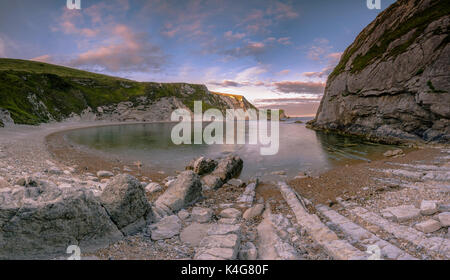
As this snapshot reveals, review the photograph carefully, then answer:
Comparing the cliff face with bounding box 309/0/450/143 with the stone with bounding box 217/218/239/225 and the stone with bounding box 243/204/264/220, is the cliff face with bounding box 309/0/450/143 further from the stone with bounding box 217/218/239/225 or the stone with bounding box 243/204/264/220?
the stone with bounding box 217/218/239/225

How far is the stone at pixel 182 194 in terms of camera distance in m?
8.10

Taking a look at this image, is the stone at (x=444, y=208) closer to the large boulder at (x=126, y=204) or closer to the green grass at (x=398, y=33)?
the large boulder at (x=126, y=204)

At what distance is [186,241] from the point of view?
543cm

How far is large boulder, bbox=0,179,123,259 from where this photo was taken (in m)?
4.02

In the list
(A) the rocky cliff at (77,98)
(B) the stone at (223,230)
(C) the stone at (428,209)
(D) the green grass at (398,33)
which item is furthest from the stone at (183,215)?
(A) the rocky cliff at (77,98)

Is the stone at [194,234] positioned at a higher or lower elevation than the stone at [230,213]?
higher

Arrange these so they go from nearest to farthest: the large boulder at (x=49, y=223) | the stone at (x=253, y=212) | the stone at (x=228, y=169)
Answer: the large boulder at (x=49, y=223) → the stone at (x=253, y=212) → the stone at (x=228, y=169)

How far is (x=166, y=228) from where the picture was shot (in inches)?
239

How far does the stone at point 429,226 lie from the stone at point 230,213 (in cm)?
551

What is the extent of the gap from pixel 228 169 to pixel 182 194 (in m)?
6.23

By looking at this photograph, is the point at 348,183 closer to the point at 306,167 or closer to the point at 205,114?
the point at 306,167

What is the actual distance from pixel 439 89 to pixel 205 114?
131051 millimetres

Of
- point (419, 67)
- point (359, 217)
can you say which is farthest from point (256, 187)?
point (419, 67)

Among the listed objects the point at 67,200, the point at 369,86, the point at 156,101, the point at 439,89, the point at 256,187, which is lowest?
the point at 256,187
